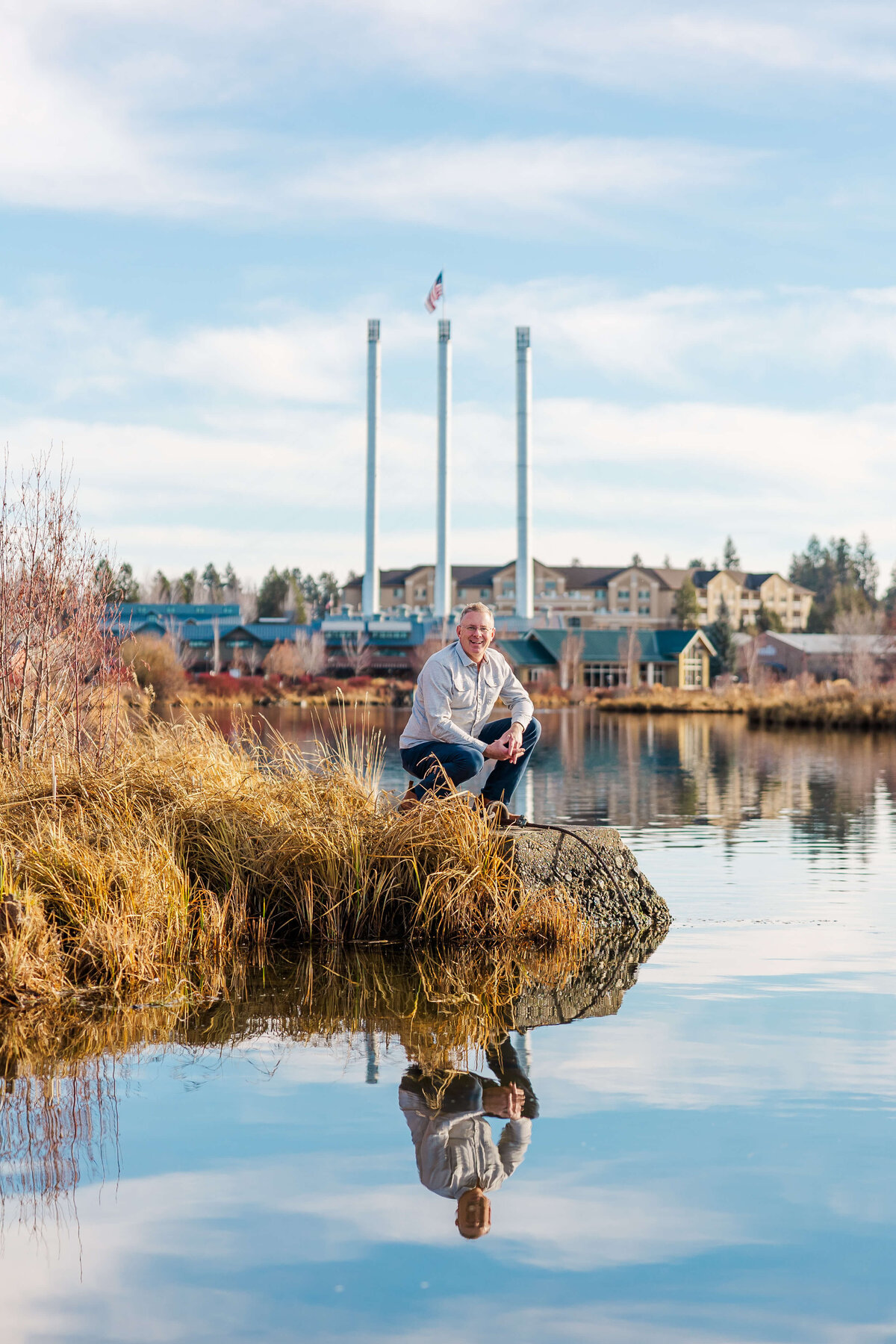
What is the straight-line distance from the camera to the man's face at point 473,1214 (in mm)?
3848

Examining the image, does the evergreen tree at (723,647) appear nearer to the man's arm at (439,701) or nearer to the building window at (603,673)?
the building window at (603,673)

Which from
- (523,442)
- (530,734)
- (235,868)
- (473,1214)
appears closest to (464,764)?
(530,734)

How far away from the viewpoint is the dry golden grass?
6.89 metres

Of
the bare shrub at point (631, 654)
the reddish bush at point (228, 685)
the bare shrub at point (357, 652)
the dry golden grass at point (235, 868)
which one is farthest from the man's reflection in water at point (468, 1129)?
the bare shrub at point (631, 654)

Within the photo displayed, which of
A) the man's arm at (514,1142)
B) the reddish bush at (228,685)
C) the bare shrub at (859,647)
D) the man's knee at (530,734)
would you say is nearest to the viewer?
the man's arm at (514,1142)

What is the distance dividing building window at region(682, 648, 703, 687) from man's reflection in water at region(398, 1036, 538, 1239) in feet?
271

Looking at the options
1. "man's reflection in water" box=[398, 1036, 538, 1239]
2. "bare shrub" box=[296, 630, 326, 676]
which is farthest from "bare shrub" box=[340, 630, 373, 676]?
"man's reflection in water" box=[398, 1036, 538, 1239]

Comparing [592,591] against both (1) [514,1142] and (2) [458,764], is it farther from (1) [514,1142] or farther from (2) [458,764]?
(1) [514,1142]

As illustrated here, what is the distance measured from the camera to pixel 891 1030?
6031 millimetres

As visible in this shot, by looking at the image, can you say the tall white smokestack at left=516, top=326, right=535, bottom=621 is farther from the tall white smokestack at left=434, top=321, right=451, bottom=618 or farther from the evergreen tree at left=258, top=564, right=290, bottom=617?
the evergreen tree at left=258, top=564, right=290, bottom=617

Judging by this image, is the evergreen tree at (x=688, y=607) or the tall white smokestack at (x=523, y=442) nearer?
the tall white smokestack at (x=523, y=442)

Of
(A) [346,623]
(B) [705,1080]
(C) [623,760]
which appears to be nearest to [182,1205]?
(B) [705,1080]

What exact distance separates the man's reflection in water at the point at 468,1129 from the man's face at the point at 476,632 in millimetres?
2991

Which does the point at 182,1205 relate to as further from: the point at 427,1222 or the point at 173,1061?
the point at 173,1061
